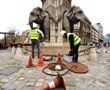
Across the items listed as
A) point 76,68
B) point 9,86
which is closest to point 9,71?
point 9,86

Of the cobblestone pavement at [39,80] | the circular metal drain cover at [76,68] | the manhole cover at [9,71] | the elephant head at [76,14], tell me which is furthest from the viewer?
the elephant head at [76,14]

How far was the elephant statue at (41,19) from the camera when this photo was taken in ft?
48.9

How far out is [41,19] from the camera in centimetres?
1527

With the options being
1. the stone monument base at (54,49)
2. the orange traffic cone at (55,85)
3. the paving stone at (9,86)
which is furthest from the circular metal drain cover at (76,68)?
the stone monument base at (54,49)

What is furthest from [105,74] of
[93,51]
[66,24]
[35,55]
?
[66,24]

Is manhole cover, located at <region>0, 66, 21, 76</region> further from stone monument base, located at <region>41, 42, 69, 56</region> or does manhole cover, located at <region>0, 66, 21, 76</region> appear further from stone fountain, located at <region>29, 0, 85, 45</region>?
stone fountain, located at <region>29, 0, 85, 45</region>

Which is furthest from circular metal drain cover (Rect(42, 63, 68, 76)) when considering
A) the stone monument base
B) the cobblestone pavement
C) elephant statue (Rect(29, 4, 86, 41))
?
elephant statue (Rect(29, 4, 86, 41))

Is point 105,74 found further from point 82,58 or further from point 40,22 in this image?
point 40,22

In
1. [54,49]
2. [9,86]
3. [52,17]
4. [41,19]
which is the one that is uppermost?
[52,17]

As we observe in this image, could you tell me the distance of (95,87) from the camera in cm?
712

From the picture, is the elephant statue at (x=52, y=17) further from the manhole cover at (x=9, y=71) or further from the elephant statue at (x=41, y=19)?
the manhole cover at (x=9, y=71)

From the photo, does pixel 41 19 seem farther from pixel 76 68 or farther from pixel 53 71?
pixel 53 71

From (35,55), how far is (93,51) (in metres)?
3.47

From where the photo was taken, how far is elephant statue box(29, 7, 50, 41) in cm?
1489
